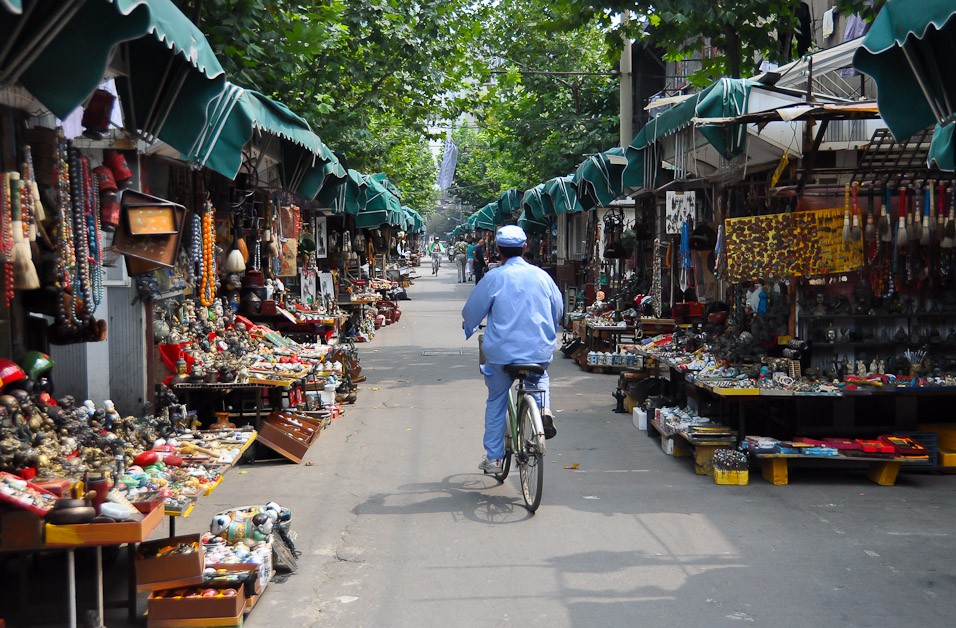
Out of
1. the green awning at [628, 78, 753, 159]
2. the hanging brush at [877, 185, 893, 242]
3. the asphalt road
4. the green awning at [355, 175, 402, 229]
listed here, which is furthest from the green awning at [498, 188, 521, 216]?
the hanging brush at [877, 185, 893, 242]

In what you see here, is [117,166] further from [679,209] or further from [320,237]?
[320,237]

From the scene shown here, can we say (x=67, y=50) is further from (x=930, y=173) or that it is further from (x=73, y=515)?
(x=930, y=173)

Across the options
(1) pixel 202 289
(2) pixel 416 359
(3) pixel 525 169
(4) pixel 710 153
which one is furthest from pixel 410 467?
(3) pixel 525 169

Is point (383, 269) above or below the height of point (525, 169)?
below

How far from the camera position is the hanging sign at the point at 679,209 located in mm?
13086

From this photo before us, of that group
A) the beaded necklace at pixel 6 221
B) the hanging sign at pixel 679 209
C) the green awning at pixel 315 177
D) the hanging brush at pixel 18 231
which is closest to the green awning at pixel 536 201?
the hanging sign at pixel 679 209

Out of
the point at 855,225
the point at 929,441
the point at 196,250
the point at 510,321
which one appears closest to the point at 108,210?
the point at 196,250

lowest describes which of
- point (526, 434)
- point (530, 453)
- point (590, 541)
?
point (590, 541)

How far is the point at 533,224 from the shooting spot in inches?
1123

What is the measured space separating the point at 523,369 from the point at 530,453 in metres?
0.67

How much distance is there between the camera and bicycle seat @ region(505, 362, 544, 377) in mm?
7852

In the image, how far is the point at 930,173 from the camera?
29.3ft

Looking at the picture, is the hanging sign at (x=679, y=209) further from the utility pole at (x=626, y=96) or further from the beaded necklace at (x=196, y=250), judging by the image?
the utility pole at (x=626, y=96)

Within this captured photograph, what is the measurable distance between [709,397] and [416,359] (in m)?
8.70
